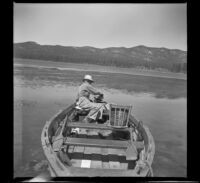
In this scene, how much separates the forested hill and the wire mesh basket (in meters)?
2.72

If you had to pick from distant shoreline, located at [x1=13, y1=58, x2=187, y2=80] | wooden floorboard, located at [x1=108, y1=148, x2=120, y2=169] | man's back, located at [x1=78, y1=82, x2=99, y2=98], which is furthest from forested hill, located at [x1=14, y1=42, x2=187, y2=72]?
wooden floorboard, located at [x1=108, y1=148, x2=120, y2=169]

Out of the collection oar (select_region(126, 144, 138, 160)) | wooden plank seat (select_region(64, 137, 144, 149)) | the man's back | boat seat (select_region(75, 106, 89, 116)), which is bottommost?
oar (select_region(126, 144, 138, 160))

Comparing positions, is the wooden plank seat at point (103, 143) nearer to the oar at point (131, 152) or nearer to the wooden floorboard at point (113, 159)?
the oar at point (131, 152)

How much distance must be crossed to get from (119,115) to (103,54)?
3.26 meters

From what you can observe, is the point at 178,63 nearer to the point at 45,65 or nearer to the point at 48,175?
the point at 45,65

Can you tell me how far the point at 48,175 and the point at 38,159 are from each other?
1.83 meters

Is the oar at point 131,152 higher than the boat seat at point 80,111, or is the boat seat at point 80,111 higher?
the boat seat at point 80,111

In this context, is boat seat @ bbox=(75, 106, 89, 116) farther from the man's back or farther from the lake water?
the lake water

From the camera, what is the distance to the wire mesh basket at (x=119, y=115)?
14.7 feet

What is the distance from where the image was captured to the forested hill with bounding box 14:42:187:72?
6814mm

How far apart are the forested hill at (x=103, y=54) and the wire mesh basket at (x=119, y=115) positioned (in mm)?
2718

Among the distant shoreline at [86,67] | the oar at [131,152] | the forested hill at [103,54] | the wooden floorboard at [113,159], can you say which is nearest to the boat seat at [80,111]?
the wooden floorboard at [113,159]
